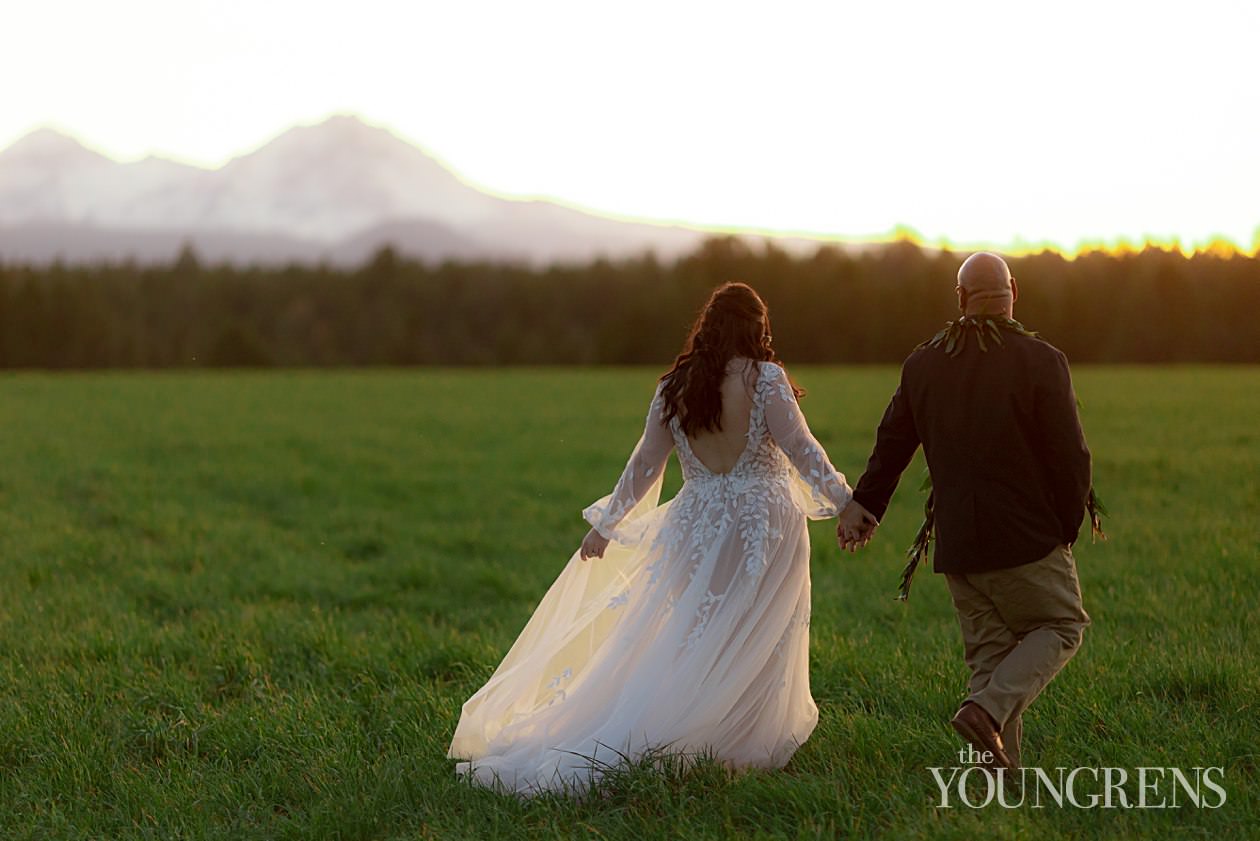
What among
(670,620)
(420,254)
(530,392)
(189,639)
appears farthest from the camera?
(420,254)

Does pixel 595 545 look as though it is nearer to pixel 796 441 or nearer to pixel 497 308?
pixel 796 441

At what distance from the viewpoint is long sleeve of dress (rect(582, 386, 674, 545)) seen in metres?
5.70

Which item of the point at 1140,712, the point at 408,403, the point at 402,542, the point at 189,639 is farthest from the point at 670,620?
the point at 408,403

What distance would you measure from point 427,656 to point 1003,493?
4.25 metres

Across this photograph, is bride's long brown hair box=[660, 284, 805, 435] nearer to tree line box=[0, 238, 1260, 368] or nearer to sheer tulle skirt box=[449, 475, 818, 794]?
sheer tulle skirt box=[449, 475, 818, 794]

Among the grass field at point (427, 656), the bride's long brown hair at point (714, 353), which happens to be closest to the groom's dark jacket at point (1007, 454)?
the bride's long brown hair at point (714, 353)

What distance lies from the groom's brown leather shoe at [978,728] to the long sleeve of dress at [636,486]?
174cm

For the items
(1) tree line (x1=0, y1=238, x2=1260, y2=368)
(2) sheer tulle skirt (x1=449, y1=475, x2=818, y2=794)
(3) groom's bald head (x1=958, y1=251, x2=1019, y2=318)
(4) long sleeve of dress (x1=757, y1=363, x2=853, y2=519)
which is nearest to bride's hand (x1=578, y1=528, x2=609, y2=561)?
(2) sheer tulle skirt (x1=449, y1=475, x2=818, y2=794)

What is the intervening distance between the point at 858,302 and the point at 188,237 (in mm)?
58109

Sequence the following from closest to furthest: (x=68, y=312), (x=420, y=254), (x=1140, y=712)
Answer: (x=1140, y=712) < (x=68, y=312) < (x=420, y=254)

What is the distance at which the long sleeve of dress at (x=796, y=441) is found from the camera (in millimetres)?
5395

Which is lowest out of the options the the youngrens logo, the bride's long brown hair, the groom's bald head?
the the youngrens logo

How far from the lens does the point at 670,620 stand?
5.38 meters

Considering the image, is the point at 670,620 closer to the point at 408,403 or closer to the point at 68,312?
the point at 408,403
